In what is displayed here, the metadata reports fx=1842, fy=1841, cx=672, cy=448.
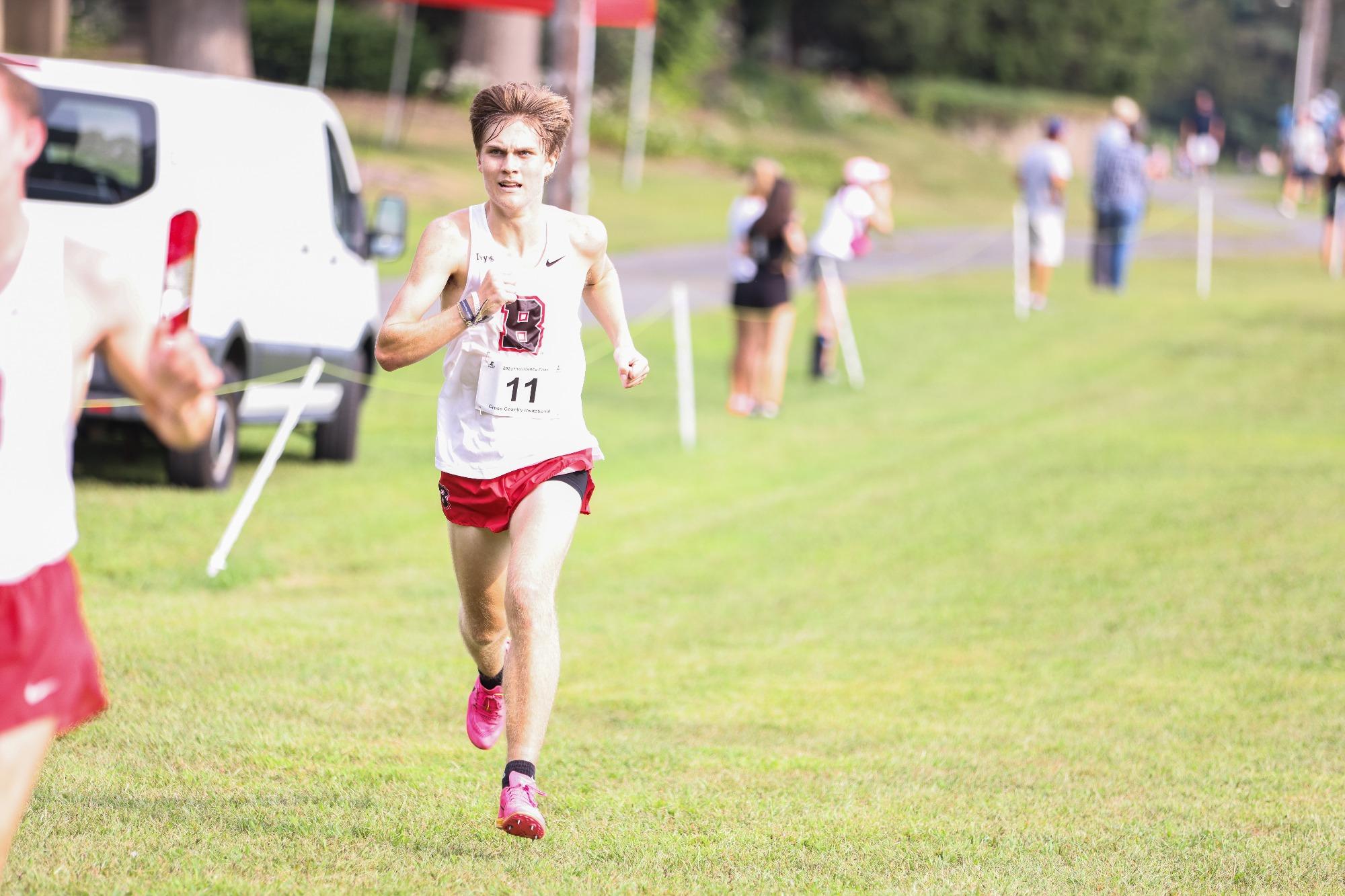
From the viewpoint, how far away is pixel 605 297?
5.41m

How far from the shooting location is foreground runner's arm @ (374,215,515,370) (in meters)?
4.78

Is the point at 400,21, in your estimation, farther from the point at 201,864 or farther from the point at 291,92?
the point at 201,864

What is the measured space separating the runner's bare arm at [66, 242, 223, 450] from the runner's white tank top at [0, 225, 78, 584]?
34 mm

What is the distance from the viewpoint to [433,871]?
482 centimetres

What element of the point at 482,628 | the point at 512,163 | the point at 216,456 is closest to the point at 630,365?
the point at 512,163

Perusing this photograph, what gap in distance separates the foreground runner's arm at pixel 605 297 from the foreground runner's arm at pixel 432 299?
0.36m

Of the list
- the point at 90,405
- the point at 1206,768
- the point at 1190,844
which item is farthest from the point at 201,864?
the point at 90,405

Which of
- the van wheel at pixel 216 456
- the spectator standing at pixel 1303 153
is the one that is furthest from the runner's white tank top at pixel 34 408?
the spectator standing at pixel 1303 153

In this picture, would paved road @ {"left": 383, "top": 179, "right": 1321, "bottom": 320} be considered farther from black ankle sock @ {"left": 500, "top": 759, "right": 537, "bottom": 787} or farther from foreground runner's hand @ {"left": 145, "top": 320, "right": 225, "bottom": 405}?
foreground runner's hand @ {"left": 145, "top": 320, "right": 225, "bottom": 405}

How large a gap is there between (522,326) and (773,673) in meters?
3.39

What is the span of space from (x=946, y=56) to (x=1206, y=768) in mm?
58944

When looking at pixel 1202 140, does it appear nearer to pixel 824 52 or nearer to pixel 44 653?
pixel 824 52

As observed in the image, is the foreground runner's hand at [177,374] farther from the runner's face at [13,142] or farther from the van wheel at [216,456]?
the van wheel at [216,456]

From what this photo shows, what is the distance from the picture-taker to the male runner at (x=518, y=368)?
16.4ft
